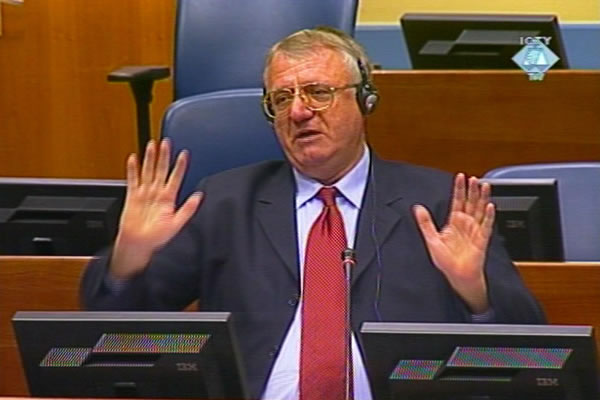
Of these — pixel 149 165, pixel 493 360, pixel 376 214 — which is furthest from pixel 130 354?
pixel 376 214

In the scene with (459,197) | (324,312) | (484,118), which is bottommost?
(324,312)

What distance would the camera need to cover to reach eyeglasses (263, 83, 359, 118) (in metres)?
2.25

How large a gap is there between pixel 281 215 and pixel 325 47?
312 millimetres

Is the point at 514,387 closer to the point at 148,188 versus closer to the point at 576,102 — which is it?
the point at 148,188

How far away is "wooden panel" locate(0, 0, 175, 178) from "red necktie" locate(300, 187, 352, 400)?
243 cm

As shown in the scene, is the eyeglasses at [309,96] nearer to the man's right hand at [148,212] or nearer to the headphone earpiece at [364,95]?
the headphone earpiece at [364,95]

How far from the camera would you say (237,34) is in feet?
11.3

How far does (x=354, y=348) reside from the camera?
1979mm

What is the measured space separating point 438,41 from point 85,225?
184 cm

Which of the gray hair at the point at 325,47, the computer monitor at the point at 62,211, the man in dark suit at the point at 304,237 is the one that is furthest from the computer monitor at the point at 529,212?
the computer monitor at the point at 62,211

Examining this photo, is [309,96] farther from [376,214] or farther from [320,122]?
[376,214]

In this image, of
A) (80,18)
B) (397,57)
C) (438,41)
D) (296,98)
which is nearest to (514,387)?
(296,98)

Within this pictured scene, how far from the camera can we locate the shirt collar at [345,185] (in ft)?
7.45

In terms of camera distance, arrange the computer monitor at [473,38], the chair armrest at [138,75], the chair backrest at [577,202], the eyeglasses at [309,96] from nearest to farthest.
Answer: the eyeglasses at [309,96]
the chair backrest at [577,202]
the computer monitor at [473,38]
the chair armrest at [138,75]
